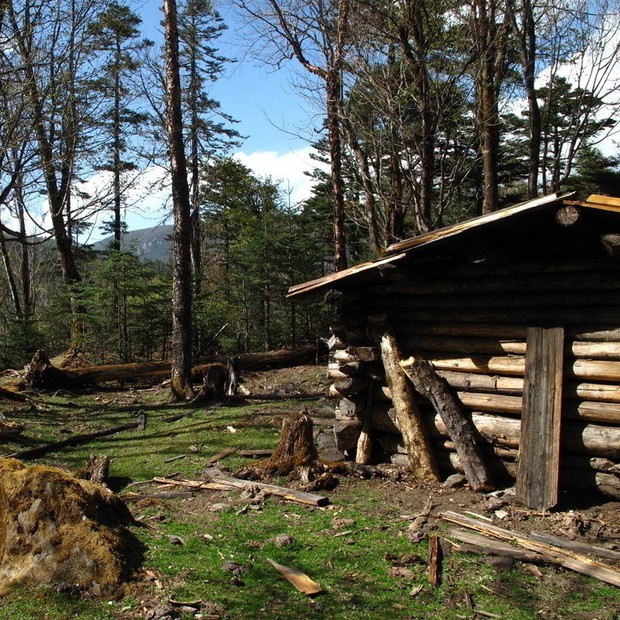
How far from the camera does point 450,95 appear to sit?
13.5 m

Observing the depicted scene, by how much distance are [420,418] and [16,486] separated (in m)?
4.71

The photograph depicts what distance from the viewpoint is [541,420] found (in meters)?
6.44

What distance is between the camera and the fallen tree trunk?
15.7m

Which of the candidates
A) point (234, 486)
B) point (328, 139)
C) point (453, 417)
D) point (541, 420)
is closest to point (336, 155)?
point (328, 139)

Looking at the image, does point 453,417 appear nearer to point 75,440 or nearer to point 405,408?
point 405,408

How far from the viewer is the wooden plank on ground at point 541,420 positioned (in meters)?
6.23

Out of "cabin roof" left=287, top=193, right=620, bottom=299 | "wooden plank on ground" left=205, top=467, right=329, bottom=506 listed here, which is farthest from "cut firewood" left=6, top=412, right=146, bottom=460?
"cabin roof" left=287, top=193, right=620, bottom=299

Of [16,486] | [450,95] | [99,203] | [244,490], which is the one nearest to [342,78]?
[450,95]

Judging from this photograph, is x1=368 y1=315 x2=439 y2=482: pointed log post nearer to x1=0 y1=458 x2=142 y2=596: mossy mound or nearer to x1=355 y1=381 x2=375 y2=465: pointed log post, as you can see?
x1=355 y1=381 x2=375 y2=465: pointed log post

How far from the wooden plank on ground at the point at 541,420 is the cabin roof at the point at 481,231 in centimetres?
118

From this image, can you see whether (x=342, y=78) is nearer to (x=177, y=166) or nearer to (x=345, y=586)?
(x=177, y=166)

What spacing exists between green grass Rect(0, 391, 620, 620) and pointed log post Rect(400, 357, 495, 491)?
97 centimetres

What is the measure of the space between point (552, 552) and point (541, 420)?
63.5 inches

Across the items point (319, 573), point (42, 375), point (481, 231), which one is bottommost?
point (319, 573)
